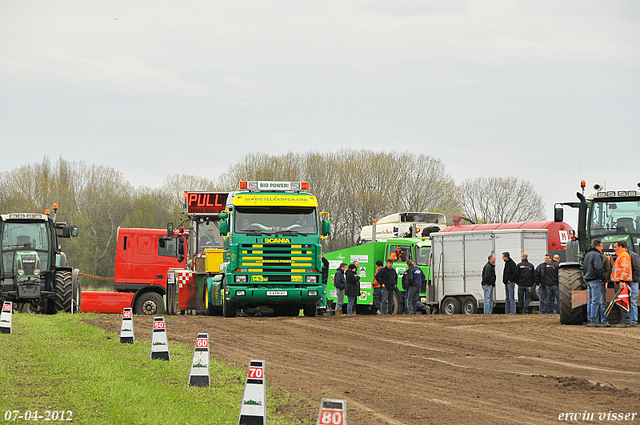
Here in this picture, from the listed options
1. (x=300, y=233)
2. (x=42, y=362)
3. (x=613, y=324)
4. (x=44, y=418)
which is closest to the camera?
(x=44, y=418)

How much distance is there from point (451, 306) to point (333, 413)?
22.8 metres

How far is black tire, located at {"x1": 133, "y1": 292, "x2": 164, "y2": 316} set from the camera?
25.3 metres

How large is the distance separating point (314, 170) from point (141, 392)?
→ 56.3 m

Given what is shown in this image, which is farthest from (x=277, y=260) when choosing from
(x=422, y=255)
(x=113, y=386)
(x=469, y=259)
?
(x=113, y=386)

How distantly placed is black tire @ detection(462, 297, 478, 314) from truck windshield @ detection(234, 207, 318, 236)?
809cm

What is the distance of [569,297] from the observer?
18.6 metres

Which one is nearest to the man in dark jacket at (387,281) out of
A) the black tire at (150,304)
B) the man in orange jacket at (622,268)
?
the black tire at (150,304)

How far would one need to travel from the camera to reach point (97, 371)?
1080 centimetres

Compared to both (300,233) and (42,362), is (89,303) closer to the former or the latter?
(300,233)

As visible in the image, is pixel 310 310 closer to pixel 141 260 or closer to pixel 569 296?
pixel 569 296

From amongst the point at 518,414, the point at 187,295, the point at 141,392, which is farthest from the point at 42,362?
the point at 187,295

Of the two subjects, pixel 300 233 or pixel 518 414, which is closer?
pixel 518 414

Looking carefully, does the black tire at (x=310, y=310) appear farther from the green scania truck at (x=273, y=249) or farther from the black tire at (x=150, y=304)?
the black tire at (x=150, y=304)

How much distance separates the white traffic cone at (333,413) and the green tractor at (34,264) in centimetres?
2135
